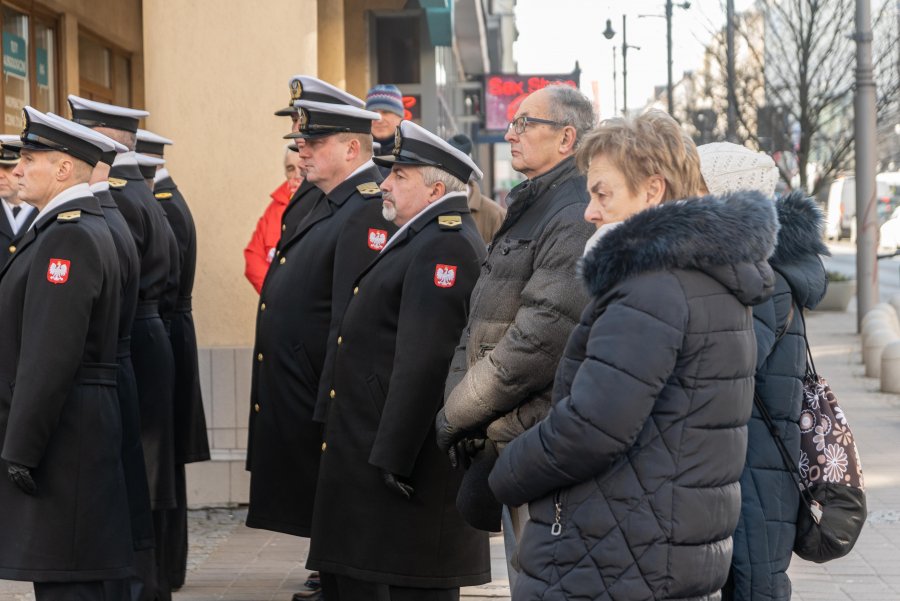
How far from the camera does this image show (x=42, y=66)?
11.5 meters

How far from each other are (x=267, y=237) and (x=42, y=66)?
173 inches

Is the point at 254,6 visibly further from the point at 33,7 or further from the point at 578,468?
the point at 578,468

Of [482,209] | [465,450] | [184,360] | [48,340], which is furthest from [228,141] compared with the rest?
Answer: [465,450]

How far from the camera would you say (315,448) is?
236 inches

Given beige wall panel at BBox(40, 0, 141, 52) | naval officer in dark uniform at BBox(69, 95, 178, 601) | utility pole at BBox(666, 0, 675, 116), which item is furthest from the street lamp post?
naval officer in dark uniform at BBox(69, 95, 178, 601)

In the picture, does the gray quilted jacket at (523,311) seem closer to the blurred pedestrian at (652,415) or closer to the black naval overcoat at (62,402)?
the blurred pedestrian at (652,415)

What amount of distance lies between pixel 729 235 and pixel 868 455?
295 inches

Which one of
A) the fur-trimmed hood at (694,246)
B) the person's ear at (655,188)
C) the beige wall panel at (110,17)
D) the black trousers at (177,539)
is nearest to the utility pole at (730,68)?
the beige wall panel at (110,17)

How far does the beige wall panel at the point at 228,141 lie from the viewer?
8.69 m

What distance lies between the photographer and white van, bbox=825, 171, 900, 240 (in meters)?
59.5

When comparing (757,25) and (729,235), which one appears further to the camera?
(757,25)

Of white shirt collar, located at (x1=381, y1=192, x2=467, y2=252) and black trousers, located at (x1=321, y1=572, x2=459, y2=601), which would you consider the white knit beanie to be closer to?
white shirt collar, located at (x1=381, y1=192, x2=467, y2=252)

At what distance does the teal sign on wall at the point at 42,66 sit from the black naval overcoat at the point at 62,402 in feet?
21.8

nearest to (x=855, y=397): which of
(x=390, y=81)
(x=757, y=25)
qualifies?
(x=390, y=81)
